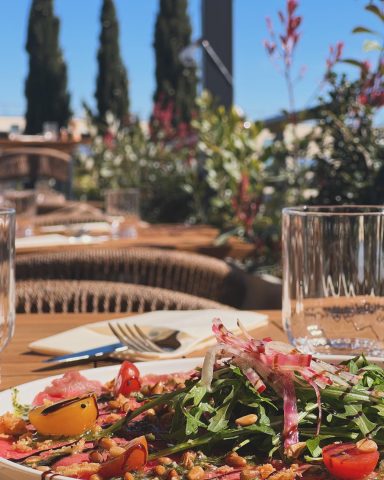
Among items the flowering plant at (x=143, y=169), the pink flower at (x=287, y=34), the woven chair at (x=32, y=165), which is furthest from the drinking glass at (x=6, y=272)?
the woven chair at (x=32, y=165)

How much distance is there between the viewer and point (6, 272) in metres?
0.83

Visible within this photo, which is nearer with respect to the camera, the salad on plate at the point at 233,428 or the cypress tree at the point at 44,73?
the salad on plate at the point at 233,428

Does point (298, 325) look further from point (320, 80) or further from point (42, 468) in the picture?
point (320, 80)

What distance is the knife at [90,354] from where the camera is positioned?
3.37 feet

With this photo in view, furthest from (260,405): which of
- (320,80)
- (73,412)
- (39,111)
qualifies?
(39,111)

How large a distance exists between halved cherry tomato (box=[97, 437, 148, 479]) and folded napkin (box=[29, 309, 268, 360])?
46 cm

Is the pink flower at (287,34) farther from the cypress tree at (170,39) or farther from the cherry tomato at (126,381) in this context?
the cypress tree at (170,39)

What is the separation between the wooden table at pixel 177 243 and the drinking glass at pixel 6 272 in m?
1.81

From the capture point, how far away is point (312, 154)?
9.71 ft

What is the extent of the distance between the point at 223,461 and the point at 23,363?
518 mm

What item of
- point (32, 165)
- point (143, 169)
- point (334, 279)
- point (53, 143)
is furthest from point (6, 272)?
point (53, 143)

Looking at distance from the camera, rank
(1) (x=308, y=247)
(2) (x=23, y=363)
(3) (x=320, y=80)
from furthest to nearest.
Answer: (3) (x=320, y=80)
(2) (x=23, y=363)
(1) (x=308, y=247)

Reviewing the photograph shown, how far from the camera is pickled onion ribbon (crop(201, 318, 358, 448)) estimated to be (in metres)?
0.61

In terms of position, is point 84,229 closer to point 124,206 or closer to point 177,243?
point 177,243
